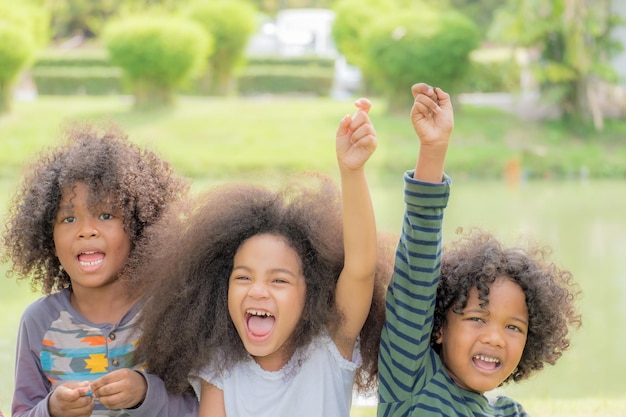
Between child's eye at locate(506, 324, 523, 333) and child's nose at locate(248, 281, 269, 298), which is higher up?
child's nose at locate(248, 281, 269, 298)

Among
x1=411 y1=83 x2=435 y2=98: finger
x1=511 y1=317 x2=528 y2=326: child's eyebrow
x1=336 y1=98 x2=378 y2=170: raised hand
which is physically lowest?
x1=511 y1=317 x2=528 y2=326: child's eyebrow

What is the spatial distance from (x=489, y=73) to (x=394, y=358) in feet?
55.0

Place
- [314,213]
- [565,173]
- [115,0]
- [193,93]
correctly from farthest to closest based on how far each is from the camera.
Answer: [115,0] < [193,93] < [565,173] < [314,213]

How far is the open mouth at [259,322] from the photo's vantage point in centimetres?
239

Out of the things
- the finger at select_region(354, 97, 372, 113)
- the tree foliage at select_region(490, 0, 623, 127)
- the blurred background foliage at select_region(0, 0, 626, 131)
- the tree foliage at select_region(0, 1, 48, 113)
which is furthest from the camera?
the tree foliage at select_region(0, 1, 48, 113)

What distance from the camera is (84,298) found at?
8.75 ft

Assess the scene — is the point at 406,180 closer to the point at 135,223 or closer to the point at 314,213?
the point at 314,213

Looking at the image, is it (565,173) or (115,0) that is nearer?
(565,173)

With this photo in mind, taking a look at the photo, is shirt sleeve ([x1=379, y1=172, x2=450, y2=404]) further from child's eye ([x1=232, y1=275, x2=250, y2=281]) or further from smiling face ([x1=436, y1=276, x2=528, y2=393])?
child's eye ([x1=232, y1=275, x2=250, y2=281])

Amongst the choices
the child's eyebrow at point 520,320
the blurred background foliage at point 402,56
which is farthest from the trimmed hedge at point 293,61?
the child's eyebrow at point 520,320

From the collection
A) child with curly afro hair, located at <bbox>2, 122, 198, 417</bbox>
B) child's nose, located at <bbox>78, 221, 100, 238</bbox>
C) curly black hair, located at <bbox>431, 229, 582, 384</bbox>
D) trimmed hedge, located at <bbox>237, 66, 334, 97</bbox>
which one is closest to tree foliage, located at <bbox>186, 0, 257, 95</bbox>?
trimmed hedge, located at <bbox>237, 66, 334, 97</bbox>

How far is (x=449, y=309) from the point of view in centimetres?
241

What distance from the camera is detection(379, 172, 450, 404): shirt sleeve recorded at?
2217 millimetres

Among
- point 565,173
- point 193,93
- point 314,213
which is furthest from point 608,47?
point 314,213
